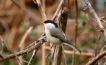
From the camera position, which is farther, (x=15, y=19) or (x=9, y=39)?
(x=15, y=19)

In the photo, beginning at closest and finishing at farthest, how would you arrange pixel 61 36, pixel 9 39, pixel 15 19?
pixel 61 36, pixel 9 39, pixel 15 19

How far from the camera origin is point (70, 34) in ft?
12.3

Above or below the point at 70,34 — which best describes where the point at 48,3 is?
above

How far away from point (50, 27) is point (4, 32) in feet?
9.00

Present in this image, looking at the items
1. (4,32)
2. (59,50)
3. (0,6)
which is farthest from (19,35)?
(59,50)

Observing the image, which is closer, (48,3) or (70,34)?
(70,34)

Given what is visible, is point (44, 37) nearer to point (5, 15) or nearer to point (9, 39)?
point (9, 39)

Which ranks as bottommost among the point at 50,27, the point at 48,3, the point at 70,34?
the point at 70,34

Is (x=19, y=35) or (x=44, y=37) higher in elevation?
(x=44, y=37)

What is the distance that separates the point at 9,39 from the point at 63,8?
2419mm

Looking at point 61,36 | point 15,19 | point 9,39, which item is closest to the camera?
point 61,36

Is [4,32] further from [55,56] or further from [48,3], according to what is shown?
[55,56]

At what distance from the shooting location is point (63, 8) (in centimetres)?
125

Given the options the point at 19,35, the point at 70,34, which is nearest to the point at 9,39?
the point at 19,35
